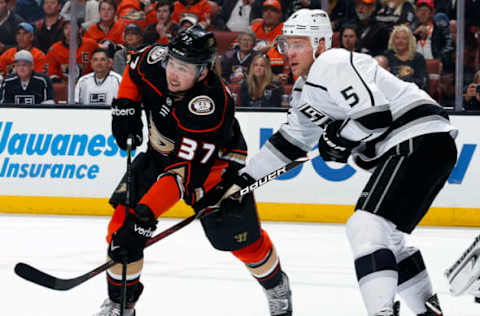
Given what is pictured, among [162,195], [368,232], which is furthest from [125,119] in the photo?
[368,232]

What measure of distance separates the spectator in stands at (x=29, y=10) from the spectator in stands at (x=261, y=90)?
1654mm

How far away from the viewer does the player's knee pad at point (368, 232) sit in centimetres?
222

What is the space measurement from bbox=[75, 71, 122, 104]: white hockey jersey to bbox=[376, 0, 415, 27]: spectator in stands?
6.21 ft

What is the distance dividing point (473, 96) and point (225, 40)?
5.73ft

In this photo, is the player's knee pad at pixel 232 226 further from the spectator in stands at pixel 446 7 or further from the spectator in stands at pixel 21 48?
the spectator in stands at pixel 21 48

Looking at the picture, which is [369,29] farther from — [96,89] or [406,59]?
[96,89]

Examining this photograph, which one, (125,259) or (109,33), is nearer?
(125,259)

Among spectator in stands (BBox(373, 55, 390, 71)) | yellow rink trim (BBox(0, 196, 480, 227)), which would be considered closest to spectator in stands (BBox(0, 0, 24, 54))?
yellow rink trim (BBox(0, 196, 480, 227))

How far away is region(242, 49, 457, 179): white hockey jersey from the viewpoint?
2268 mm

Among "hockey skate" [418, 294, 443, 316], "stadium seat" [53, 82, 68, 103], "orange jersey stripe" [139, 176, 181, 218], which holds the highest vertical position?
"orange jersey stripe" [139, 176, 181, 218]

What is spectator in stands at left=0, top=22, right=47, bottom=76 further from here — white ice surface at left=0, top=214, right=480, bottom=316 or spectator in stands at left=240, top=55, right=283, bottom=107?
spectator in stands at left=240, top=55, right=283, bottom=107

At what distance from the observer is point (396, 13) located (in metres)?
5.49

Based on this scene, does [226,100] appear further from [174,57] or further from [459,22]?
[459,22]

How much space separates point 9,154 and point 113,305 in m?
3.20
